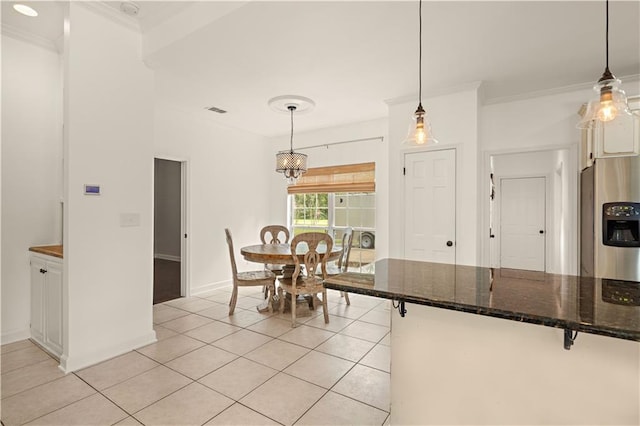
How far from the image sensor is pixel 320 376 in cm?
241

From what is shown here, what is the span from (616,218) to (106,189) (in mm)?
4288

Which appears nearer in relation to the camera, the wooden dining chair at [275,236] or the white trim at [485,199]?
the white trim at [485,199]

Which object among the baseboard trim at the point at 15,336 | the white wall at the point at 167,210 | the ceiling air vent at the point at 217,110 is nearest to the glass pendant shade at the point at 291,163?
the ceiling air vent at the point at 217,110

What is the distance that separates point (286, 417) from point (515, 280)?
154cm

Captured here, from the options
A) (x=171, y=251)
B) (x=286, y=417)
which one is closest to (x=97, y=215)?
(x=286, y=417)

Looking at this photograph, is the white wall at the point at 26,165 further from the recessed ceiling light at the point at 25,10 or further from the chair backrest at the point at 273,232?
the chair backrest at the point at 273,232

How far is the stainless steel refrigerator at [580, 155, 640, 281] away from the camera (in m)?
2.56

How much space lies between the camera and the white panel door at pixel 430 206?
3.58 metres

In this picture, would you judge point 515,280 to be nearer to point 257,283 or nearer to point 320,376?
point 320,376

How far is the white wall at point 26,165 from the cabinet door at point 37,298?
0.12 meters

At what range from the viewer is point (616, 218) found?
8.59 ft

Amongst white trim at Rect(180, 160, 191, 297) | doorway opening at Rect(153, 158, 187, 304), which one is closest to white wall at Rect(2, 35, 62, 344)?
white trim at Rect(180, 160, 191, 297)

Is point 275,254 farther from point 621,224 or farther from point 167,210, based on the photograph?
point 167,210

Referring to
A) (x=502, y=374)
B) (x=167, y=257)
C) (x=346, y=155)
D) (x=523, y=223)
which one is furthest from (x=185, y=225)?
(x=523, y=223)
